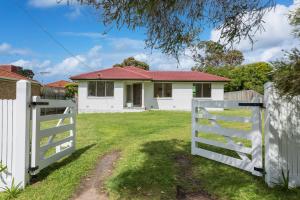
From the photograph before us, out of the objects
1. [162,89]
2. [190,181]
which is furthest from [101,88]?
[190,181]

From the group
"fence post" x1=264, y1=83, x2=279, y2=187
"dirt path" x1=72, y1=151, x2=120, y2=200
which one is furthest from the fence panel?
"dirt path" x1=72, y1=151, x2=120, y2=200

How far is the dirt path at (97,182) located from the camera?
5.00 metres

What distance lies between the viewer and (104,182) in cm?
565

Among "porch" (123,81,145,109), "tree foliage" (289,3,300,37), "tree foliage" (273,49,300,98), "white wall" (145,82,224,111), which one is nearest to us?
"tree foliage" (273,49,300,98)

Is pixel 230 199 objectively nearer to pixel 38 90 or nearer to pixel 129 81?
pixel 129 81

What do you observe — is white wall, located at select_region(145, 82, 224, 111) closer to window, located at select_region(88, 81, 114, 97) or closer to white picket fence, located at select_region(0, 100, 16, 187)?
window, located at select_region(88, 81, 114, 97)

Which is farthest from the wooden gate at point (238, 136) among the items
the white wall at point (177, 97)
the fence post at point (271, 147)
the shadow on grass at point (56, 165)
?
the white wall at point (177, 97)

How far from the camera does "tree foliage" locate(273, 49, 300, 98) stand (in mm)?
4145

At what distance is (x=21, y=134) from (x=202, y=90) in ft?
81.4

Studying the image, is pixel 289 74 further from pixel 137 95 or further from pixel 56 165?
pixel 137 95

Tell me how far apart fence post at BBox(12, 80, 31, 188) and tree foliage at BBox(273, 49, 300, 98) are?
4.12 m

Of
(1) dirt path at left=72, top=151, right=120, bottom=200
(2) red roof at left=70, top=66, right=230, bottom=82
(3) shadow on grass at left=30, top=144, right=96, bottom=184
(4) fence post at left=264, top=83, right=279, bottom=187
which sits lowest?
(1) dirt path at left=72, top=151, right=120, bottom=200

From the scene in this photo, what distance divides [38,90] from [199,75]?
15554 mm

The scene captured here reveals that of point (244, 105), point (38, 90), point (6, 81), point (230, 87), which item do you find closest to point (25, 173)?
point (244, 105)
